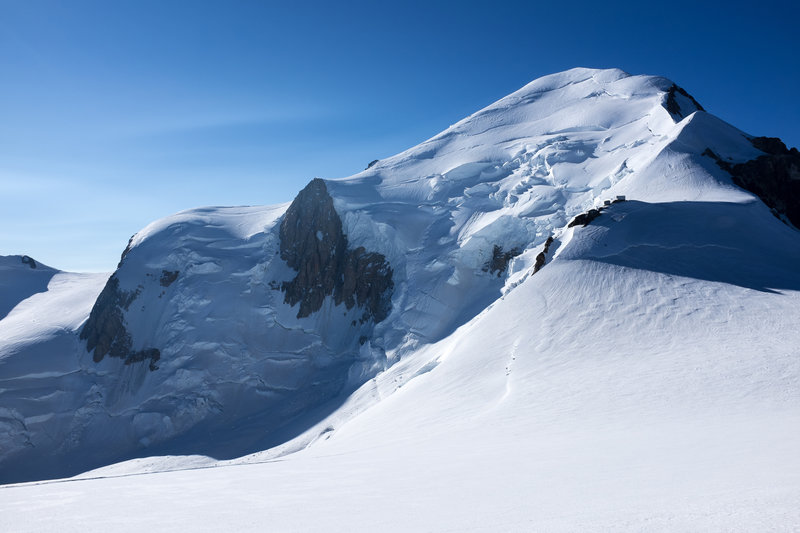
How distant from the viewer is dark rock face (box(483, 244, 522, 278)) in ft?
143

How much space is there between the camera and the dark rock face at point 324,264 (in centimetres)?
4959

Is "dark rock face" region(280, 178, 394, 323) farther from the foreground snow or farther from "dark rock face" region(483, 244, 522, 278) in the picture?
the foreground snow

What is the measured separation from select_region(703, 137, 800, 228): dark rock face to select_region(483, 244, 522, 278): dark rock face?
16.7m

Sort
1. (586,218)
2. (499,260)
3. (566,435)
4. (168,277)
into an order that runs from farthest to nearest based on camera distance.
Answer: (168,277) < (499,260) < (586,218) < (566,435)

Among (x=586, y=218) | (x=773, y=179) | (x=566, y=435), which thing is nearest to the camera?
(x=566, y=435)

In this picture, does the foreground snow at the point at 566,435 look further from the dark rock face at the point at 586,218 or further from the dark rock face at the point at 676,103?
the dark rock face at the point at 676,103

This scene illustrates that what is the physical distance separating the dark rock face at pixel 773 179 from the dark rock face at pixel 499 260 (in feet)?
54.9

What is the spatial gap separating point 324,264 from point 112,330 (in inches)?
868

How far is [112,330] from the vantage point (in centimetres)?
5403

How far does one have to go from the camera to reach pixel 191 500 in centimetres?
962

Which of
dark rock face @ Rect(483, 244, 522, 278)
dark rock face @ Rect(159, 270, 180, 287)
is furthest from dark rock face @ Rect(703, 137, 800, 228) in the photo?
dark rock face @ Rect(159, 270, 180, 287)

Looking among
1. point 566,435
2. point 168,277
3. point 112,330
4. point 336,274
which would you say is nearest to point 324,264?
point 336,274

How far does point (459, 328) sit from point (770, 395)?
78.2ft

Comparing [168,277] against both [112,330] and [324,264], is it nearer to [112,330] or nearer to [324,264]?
[112,330]
